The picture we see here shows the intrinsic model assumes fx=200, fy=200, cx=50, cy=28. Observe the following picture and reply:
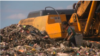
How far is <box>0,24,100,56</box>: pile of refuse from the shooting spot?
18.7 ft

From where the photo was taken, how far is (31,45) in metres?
6.72

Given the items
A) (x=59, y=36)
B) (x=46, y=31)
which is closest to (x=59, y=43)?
(x=59, y=36)

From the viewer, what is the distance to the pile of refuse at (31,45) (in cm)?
569

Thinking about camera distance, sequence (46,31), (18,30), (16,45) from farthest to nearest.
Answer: (46,31)
(18,30)
(16,45)

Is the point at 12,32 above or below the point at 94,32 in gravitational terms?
above

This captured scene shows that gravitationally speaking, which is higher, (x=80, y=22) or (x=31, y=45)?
(x=80, y=22)

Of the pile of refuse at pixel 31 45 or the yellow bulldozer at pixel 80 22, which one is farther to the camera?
the yellow bulldozer at pixel 80 22

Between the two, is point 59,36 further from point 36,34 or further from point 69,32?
point 36,34

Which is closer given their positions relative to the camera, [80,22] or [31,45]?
[31,45]

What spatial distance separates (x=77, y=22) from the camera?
7.89 m

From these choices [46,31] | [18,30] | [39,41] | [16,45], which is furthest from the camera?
[46,31]

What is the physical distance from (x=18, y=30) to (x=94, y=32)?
2933 mm

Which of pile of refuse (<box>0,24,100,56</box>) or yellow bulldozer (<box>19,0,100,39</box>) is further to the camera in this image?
yellow bulldozer (<box>19,0,100,39</box>)

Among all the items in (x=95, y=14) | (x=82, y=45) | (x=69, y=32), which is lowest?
(x=82, y=45)
